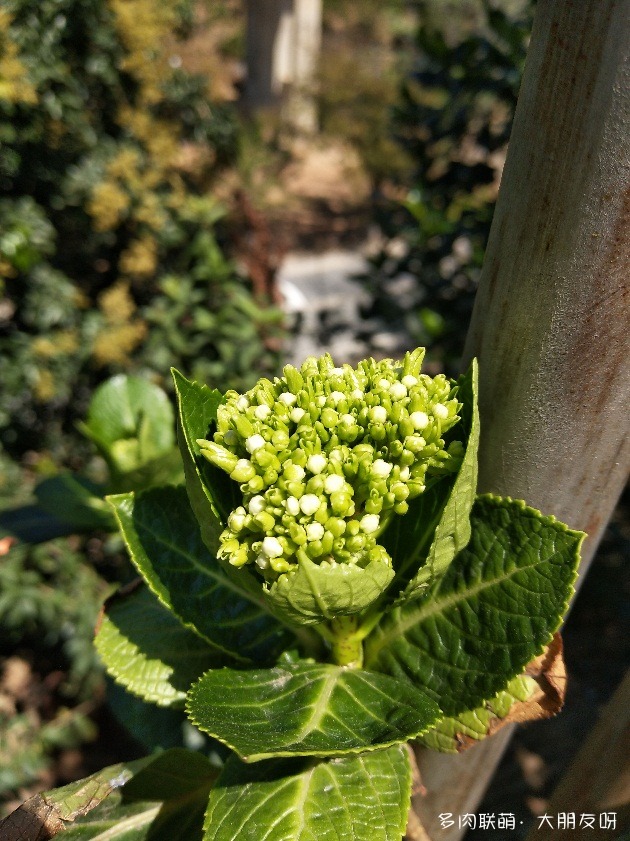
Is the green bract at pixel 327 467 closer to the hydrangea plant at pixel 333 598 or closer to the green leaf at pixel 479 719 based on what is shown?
the hydrangea plant at pixel 333 598

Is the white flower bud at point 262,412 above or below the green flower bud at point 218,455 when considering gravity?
above

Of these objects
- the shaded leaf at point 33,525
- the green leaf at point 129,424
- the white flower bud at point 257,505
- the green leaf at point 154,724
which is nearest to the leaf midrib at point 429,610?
the white flower bud at point 257,505

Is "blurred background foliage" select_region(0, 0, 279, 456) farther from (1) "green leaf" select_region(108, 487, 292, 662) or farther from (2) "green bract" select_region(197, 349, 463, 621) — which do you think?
(2) "green bract" select_region(197, 349, 463, 621)

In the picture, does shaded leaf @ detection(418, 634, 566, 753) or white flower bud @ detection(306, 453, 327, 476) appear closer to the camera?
white flower bud @ detection(306, 453, 327, 476)

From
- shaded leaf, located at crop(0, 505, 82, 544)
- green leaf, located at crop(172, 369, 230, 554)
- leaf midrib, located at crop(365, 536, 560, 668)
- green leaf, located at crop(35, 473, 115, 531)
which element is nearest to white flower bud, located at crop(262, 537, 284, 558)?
green leaf, located at crop(172, 369, 230, 554)

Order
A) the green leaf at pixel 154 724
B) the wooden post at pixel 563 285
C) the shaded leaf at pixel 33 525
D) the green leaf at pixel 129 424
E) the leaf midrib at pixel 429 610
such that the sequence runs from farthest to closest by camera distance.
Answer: the shaded leaf at pixel 33 525, the green leaf at pixel 129 424, the green leaf at pixel 154 724, the leaf midrib at pixel 429 610, the wooden post at pixel 563 285

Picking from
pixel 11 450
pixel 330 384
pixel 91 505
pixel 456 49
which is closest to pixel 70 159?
pixel 11 450

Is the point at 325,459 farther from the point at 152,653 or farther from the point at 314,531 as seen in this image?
the point at 152,653

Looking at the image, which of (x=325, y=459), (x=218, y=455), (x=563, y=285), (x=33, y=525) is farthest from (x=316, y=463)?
(x=33, y=525)
